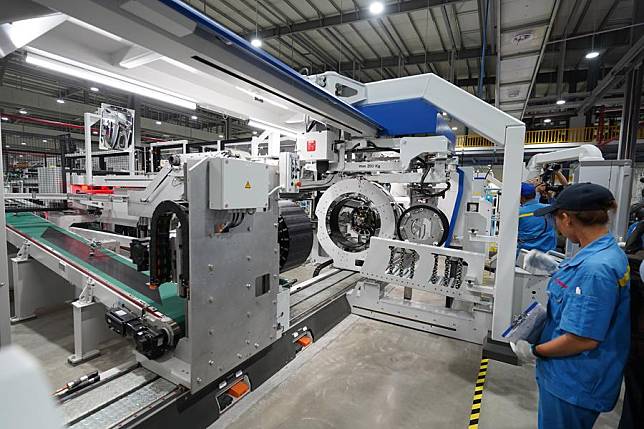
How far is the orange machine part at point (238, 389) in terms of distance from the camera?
2.04m

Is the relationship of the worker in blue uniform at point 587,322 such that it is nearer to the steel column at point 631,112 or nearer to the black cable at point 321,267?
the black cable at point 321,267

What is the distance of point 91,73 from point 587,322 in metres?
2.82

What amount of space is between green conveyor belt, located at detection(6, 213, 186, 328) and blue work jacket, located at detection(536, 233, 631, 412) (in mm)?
2033

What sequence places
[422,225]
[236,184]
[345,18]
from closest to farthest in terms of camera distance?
[236,184]
[422,225]
[345,18]

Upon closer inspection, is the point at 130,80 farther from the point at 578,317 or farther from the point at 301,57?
the point at 301,57

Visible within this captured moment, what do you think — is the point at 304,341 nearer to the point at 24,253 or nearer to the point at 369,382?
the point at 369,382

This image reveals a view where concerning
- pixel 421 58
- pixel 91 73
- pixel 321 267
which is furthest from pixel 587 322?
pixel 421 58

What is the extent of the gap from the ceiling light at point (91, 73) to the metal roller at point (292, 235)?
119 centimetres

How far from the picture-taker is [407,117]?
130 inches

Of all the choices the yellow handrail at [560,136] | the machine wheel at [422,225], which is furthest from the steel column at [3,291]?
the yellow handrail at [560,136]

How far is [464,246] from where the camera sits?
151 inches

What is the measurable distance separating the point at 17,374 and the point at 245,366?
208 cm

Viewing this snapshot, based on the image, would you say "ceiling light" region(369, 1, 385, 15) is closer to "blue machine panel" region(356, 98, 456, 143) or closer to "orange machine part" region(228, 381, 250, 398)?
"blue machine panel" region(356, 98, 456, 143)

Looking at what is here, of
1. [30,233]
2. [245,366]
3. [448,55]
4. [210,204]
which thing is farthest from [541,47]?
[30,233]
